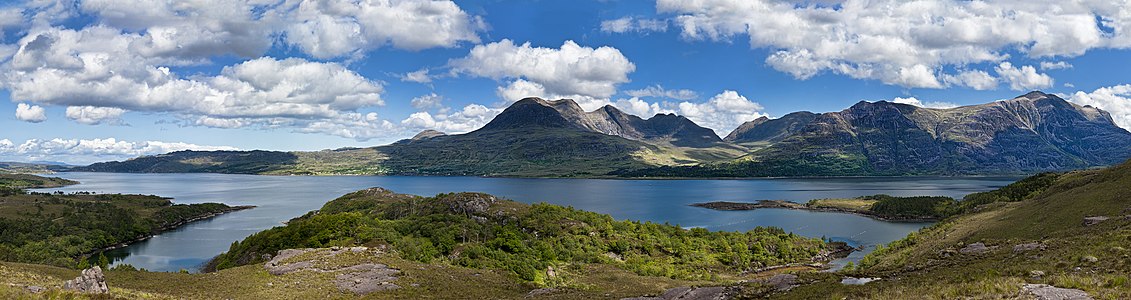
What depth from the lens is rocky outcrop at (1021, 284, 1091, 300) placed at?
22083 millimetres

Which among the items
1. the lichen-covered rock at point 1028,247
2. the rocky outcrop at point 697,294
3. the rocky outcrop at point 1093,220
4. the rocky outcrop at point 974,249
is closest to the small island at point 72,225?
the rocky outcrop at point 697,294

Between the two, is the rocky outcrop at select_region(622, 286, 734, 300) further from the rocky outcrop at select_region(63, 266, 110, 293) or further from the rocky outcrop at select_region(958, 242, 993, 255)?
the rocky outcrop at select_region(63, 266, 110, 293)

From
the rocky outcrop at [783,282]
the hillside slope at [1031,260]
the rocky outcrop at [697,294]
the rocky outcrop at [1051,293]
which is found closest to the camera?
the rocky outcrop at [1051,293]

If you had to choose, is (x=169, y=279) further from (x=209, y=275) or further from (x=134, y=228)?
(x=134, y=228)

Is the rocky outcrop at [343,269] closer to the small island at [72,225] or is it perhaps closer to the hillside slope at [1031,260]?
the hillside slope at [1031,260]

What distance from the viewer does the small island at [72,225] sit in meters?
119

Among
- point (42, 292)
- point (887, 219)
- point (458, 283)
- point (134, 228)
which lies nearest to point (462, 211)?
point (458, 283)

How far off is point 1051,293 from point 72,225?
186 meters

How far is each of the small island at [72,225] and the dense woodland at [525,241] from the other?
5840 centimetres

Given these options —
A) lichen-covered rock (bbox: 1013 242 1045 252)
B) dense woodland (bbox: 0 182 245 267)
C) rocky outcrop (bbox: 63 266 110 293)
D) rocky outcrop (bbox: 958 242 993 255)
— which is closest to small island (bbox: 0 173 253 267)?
dense woodland (bbox: 0 182 245 267)

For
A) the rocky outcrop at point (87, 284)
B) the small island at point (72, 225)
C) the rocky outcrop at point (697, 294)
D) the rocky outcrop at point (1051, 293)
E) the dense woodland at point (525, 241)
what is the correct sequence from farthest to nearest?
the small island at point (72, 225) < the dense woodland at point (525, 241) < the rocky outcrop at point (697, 294) < the rocky outcrop at point (87, 284) < the rocky outcrop at point (1051, 293)

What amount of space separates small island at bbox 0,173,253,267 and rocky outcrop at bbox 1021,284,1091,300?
127040 mm

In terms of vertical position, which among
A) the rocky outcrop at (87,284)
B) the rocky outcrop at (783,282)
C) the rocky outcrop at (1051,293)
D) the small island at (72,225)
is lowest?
the small island at (72,225)

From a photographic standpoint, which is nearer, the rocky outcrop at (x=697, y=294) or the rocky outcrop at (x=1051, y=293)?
the rocky outcrop at (x=1051, y=293)
